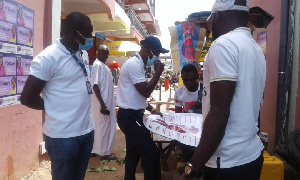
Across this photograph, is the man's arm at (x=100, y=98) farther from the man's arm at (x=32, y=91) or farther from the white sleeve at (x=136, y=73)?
the man's arm at (x=32, y=91)

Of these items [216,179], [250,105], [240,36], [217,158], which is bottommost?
[216,179]

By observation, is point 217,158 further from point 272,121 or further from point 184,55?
point 272,121

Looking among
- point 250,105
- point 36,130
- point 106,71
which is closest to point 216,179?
point 250,105

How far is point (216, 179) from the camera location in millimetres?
1482

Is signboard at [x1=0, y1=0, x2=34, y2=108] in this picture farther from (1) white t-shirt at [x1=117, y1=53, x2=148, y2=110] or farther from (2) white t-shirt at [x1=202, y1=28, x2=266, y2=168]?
(2) white t-shirt at [x1=202, y1=28, x2=266, y2=168]

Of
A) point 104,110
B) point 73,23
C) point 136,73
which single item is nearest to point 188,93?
point 136,73

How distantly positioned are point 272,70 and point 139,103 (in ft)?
9.35

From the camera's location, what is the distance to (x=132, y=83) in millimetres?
3170

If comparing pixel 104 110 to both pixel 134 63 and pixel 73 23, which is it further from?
pixel 73 23

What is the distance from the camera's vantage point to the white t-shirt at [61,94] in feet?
6.73

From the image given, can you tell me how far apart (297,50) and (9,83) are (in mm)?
3908

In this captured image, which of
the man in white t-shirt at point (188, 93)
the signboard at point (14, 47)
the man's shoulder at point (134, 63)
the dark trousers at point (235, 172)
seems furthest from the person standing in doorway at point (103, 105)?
the dark trousers at point (235, 172)

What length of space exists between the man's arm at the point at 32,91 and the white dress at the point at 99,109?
258 centimetres

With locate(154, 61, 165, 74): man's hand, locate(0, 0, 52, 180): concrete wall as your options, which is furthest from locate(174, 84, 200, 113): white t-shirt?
locate(0, 0, 52, 180): concrete wall
